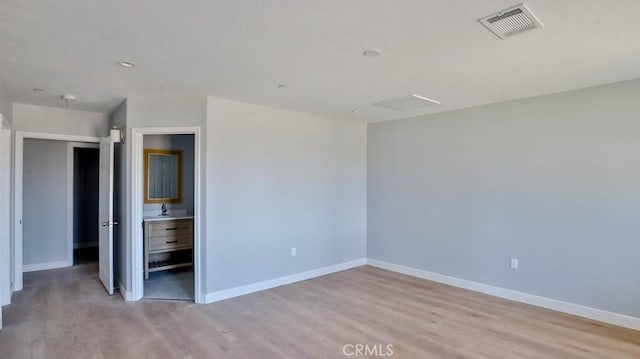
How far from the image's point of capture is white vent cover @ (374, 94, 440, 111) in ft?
13.9

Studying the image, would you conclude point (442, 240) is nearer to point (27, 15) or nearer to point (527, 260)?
point (527, 260)

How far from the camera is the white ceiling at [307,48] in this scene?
2.04 m

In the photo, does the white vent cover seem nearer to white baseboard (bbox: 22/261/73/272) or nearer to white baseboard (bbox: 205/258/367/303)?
white baseboard (bbox: 205/258/367/303)

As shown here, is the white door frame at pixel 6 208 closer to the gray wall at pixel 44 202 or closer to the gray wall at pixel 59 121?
the gray wall at pixel 59 121

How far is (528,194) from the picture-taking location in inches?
168

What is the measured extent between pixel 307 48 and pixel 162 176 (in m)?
4.00

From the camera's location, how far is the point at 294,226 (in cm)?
512

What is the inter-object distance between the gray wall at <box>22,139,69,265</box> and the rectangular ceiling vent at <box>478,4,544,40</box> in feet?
21.4

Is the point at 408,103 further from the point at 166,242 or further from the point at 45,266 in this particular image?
the point at 45,266

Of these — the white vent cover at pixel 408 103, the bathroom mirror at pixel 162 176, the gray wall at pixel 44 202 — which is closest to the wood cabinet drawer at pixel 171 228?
the bathroom mirror at pixel 162 176

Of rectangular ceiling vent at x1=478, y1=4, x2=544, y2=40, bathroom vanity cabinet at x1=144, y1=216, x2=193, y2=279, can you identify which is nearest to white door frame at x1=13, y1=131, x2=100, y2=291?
bathroom vanity cabinet at x1=144, y1=216, x2=193, y2=279

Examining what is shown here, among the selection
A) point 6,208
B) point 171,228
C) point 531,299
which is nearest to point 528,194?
point 531,299

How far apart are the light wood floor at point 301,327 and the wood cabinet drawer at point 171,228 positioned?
1.04m

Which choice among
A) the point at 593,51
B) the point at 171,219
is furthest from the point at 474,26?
the point at 171,219
